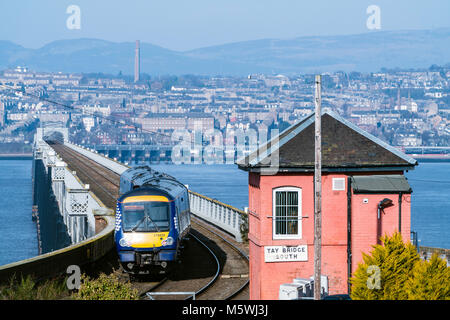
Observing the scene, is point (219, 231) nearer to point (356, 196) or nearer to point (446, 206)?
point (356, 196)

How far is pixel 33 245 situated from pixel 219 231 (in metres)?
60.7

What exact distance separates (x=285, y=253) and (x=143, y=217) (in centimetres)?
524

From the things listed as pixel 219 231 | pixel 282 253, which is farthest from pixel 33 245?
pixel 282 253

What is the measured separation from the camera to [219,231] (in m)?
42.2

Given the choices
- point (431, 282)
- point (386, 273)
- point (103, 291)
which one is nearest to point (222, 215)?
point (386, 273)

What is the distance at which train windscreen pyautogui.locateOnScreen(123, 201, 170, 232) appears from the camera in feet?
83.1

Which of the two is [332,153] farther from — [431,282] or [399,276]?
[431,282]

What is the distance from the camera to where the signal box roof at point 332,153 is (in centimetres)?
2239

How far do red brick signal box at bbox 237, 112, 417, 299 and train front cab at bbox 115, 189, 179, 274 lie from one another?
3.81m

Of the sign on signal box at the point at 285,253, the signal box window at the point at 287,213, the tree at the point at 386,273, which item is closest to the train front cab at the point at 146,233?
the sign on signal box at the point at 285,253

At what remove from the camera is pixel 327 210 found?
22.5 metres

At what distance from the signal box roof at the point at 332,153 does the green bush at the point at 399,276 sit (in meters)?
4.55

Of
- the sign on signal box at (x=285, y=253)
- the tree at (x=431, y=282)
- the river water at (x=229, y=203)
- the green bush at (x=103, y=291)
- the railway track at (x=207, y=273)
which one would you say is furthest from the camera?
the river water at (x=229, y=203)

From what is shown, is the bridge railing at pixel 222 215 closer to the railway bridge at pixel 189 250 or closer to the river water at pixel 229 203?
the railway bridge at pixel 189 250
